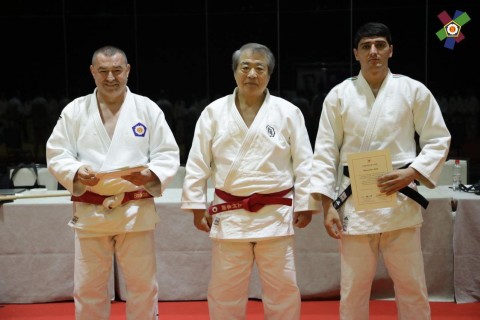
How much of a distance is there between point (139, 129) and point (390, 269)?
128cm

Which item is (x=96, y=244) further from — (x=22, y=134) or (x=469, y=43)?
(x=469, y=43)

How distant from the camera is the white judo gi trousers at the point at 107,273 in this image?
105 inches

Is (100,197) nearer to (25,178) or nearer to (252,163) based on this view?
(252,163)

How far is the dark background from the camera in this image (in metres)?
5.86

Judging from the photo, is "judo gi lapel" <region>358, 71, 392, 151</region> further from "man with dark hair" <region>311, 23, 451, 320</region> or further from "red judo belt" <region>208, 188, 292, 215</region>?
"red judo belt" <region>208, 188, 292, 215</region>

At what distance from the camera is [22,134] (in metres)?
6.24

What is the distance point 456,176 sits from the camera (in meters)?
4.16

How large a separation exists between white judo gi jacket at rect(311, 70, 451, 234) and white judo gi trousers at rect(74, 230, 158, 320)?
83cm

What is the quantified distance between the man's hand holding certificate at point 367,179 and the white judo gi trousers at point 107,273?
3.15 feet

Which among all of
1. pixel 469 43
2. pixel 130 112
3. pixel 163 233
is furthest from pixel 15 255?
pixel 469 43

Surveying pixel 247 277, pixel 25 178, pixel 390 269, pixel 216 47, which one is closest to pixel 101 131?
pixel 247 277

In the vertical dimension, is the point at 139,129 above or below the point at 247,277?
above

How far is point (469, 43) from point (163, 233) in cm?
378

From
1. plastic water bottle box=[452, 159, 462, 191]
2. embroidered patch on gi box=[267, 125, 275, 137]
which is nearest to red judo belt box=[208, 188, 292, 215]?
embroidered patch on gi box=[267, 125, 275, 137]
